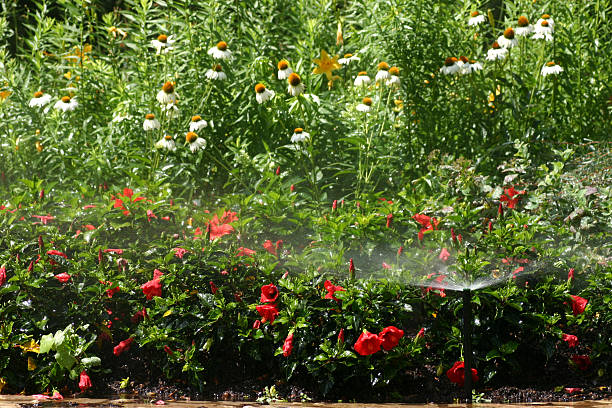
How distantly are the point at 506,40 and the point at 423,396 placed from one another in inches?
115

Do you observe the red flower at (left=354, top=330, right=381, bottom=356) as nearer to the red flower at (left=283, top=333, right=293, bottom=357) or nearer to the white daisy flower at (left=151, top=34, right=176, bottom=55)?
the red flower at (left=283, top=333, right=293, bottom=357)

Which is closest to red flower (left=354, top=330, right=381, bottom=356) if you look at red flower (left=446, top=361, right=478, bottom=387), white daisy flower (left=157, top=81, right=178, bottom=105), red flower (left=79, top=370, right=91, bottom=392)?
red flower (left=446, top=361, right=478, bottom=387)

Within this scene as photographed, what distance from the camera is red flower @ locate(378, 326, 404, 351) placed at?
2582 millimetres

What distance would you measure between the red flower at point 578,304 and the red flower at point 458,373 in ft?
1.61

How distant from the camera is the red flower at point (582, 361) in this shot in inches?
108

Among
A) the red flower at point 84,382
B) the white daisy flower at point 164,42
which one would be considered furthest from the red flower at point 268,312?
the white daisy flower at point 164,42

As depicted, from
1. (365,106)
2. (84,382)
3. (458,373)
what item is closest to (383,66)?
(365,106)

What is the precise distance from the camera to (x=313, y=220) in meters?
3.43

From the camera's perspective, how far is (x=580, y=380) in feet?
8.97

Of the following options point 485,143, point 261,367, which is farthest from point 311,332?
point 485,143

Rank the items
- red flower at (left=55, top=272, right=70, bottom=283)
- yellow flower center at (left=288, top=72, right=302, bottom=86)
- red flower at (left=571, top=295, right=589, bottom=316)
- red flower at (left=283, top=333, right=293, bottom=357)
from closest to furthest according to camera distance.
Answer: red flower at (left=283, top=333, right=293, bottom=357) → red flower at (left=571, top=295, right=589, bottom=316) → red flower at (left=55, top=272, right=70, bottom=283) → yellow flower center at (left=288, top=72, right=302, bottom=86)

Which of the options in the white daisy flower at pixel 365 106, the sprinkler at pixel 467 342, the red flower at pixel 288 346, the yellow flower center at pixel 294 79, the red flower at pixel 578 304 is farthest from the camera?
the white daisy flower at pixel 365 106

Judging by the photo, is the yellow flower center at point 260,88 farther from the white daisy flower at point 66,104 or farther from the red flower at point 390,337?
the red flower at point 390,337

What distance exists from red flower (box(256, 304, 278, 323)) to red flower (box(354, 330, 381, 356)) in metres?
0.36
